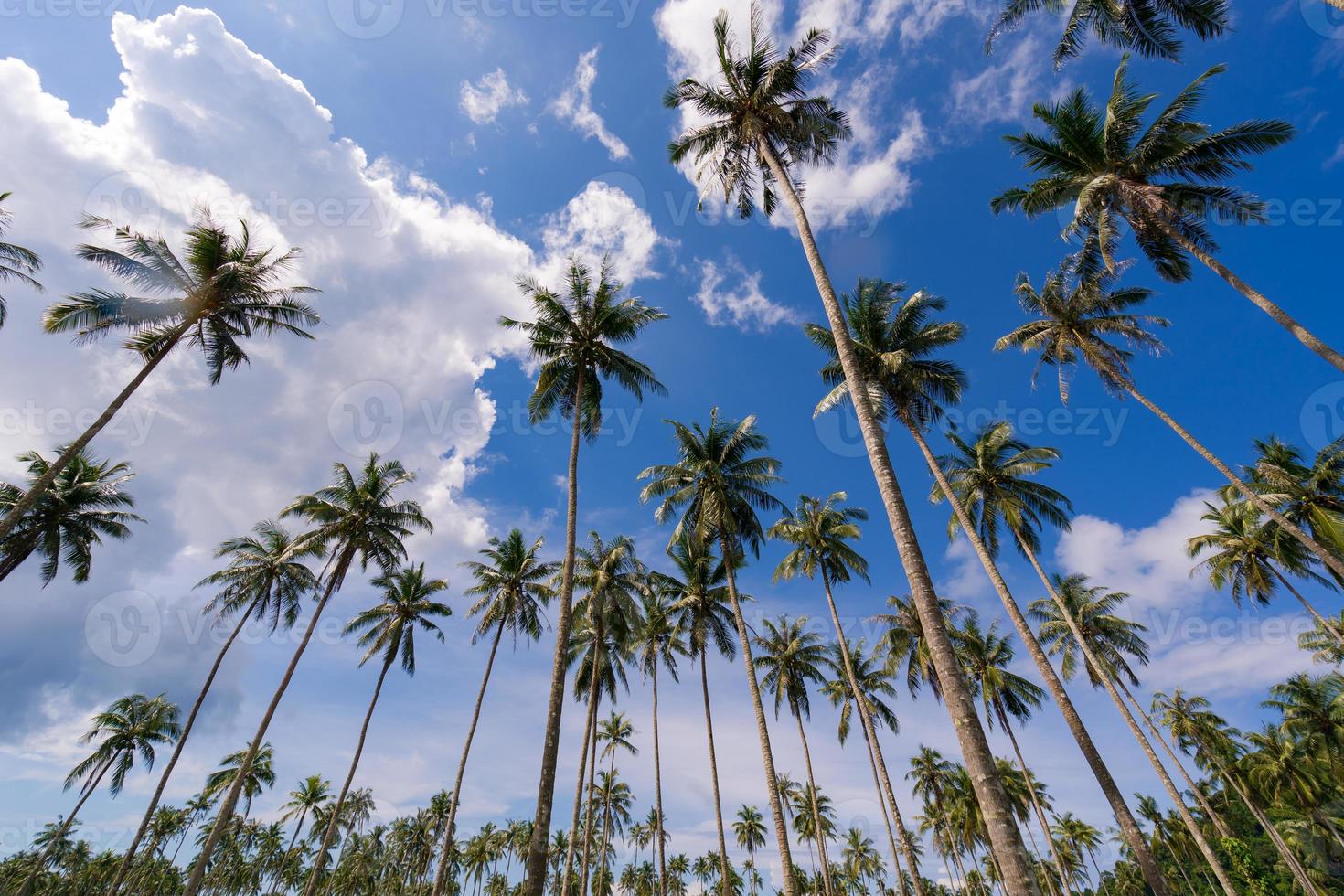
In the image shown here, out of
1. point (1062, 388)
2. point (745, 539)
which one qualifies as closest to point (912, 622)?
point (745, 539)

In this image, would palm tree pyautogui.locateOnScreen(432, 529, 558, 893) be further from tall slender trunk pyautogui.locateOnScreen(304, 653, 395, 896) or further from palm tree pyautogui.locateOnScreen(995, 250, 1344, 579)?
palm tree pyautogui.locateOnScreen(995, 250, 1344, 579)

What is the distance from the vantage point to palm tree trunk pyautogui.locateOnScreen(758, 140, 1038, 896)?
6.67m

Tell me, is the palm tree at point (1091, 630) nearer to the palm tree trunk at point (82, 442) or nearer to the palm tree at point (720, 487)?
the palm tree at point (720, 487)

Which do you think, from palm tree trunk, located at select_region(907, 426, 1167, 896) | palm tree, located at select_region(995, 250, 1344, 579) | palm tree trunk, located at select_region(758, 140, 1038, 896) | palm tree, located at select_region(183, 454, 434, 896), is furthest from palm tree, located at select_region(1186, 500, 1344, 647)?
palm tree, located at select_region(183, 454, 434, 896)

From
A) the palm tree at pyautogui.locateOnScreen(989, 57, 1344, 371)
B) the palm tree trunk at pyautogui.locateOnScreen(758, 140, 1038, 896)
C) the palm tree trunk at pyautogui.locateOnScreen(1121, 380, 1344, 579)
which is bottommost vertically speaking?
A: the palm tree trunk at pyautogui.locateOnScreen(758, 140, 1038, 896)

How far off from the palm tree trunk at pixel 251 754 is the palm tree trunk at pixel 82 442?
10829 mm

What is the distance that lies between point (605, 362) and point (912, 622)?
919 inches

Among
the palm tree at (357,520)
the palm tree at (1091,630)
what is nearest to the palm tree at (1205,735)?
the palm tree at (1091,630)

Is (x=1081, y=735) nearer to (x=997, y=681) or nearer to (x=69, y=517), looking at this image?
(x=997, y=681)

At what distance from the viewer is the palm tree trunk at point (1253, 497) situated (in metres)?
15.9

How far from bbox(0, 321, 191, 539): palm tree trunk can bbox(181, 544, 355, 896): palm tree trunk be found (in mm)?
Answer: 10829

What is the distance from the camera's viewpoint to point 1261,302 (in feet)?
46.5

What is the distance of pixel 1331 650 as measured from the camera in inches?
1158

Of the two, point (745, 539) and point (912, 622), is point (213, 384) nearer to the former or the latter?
point (745, 539)
